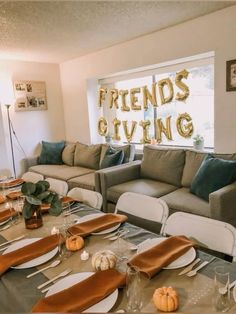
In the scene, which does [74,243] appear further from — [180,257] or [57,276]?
[180,257]

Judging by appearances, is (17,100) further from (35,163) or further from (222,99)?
(222,99)

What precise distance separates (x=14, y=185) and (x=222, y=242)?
1.88m

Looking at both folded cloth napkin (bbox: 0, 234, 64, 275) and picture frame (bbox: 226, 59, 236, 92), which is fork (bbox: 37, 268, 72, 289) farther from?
picture frame (bbox: 226, 59, 236, 92)

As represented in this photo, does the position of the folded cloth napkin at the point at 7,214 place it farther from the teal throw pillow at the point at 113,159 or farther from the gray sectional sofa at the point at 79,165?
the teal throw pillow at the point at 113,159

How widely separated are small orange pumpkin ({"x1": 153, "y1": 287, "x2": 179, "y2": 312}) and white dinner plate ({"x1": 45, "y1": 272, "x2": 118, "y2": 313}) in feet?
0.47

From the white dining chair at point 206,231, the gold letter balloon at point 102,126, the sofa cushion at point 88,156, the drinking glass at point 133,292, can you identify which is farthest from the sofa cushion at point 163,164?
the drinking glass at point 133,292

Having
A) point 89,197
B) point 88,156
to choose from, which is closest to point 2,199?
point 89,197

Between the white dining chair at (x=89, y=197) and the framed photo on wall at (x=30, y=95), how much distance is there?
310 centimetres

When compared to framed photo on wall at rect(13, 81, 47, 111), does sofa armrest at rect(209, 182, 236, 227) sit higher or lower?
lower

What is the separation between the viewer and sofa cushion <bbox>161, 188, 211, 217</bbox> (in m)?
2.24

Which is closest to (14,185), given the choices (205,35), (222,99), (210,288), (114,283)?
(114,283)

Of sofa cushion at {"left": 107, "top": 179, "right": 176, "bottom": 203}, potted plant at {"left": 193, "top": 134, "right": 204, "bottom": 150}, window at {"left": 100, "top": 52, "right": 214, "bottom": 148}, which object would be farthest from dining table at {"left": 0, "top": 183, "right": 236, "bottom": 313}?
window at {"left": 100, "top": 52, "right": 214, "bottom": 148}

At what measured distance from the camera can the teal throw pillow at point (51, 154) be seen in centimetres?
455

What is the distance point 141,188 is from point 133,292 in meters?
2.01
